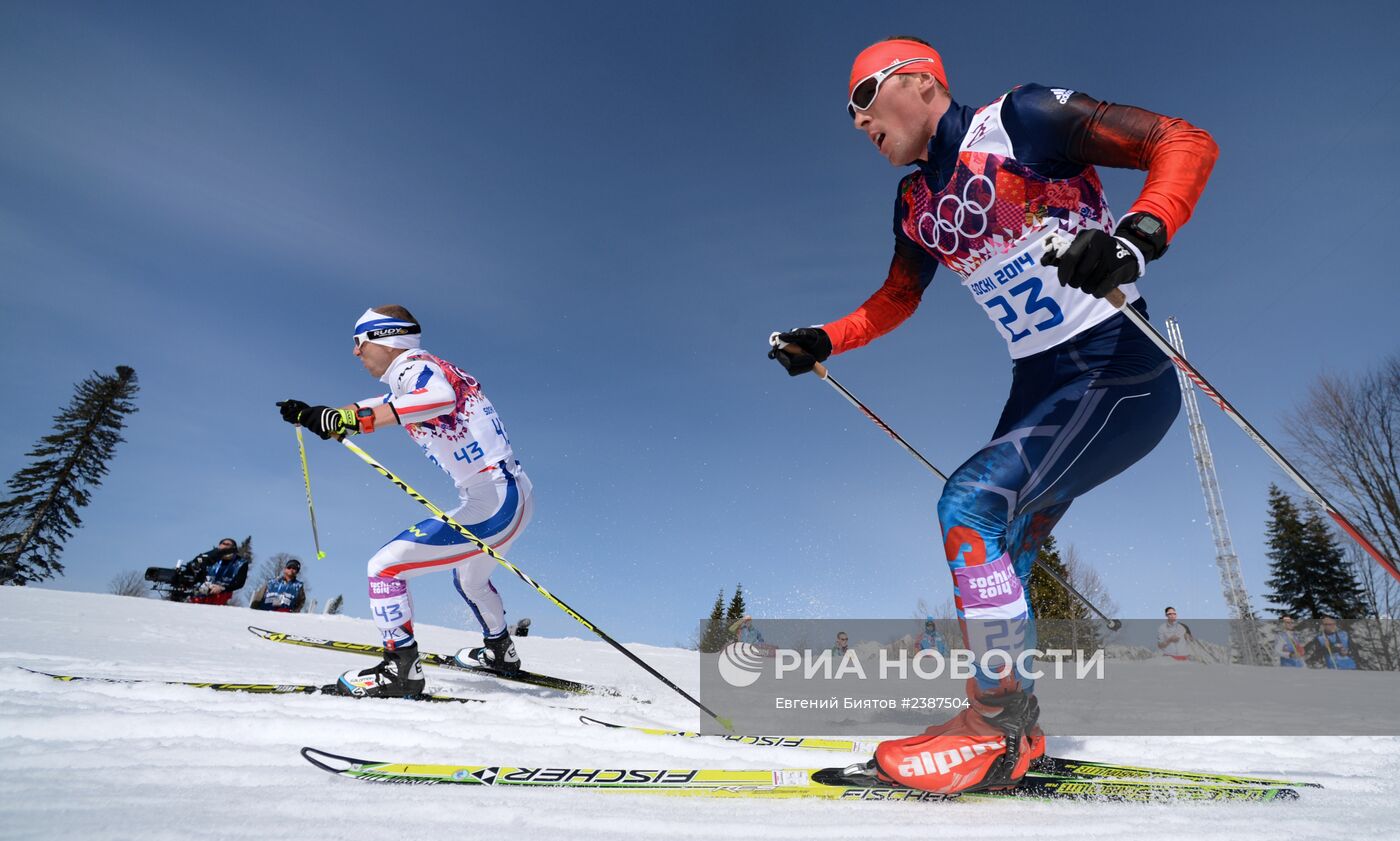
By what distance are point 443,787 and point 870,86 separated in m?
2.81

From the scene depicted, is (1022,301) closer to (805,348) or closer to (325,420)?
(805,348)

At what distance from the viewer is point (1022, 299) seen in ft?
8.04

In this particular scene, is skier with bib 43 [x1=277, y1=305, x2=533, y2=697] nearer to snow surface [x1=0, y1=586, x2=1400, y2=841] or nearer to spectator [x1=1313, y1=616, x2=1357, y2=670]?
snow surface [x1=0, y1=586, x2=1400, y2=841]

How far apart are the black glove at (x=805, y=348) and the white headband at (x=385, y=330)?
2.97 meters

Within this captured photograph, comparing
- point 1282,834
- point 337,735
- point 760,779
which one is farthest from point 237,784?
point 1282,834

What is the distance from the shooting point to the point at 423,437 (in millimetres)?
4688

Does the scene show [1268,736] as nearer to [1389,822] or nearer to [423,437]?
[1389,822]

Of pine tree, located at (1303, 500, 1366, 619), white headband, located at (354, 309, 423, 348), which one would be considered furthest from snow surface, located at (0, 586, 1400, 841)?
pine tree, located at (1303, 500, 1366, 619)

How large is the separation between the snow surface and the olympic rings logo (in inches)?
75.5

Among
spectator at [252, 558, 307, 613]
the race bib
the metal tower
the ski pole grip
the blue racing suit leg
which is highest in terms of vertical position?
the metal tower

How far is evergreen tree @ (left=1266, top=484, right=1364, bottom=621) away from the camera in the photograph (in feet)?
84.5

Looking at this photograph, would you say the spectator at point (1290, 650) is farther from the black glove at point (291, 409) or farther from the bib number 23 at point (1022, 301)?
the black glove at point (291, 409)

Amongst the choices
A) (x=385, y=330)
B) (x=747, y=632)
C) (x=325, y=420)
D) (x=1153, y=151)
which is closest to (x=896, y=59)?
(x=1153, y=151)

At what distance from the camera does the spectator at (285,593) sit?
47.1ft
